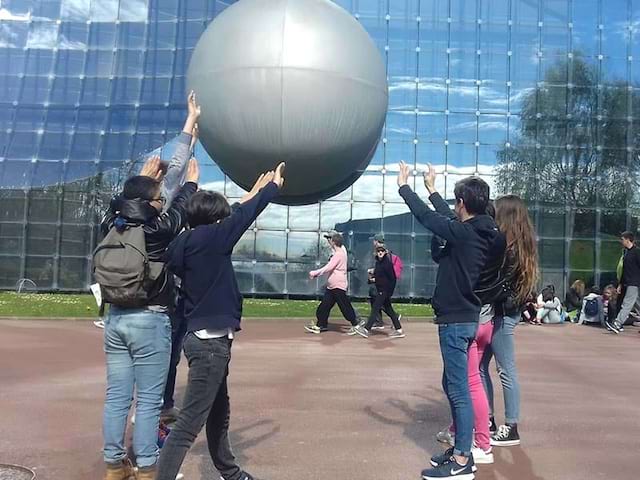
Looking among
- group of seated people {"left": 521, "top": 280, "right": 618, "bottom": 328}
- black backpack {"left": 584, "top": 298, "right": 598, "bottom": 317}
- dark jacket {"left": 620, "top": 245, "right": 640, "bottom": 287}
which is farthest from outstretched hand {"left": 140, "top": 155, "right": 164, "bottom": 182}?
black backpack {"left": 584, "top": 298, "right": 598, "bottom": 317}

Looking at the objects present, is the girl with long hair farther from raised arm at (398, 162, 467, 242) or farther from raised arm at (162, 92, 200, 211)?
raised arm at (162, 92, 200, 211)

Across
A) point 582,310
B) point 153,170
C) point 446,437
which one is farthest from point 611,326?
point 153,170

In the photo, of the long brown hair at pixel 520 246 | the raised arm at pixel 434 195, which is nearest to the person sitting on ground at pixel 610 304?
the long brown hair at pixel 520 246

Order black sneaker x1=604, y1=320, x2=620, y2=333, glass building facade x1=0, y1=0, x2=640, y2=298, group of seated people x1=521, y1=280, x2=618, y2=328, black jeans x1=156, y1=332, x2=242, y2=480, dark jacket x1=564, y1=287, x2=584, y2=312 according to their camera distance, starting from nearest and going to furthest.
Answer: black jeans x1=156, y1=332, x2=242, y2=480 < black sneaker x1=604, y1=320, x2=620, y2=333 < group of seated people x1=521, y1=280, x2=618, y2=328 < dark jacket x1=564, y1=287, x2=584, y2=312 < glass building facade x1=0, y1=0, x2=640, y2=298

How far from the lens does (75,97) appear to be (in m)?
23.2

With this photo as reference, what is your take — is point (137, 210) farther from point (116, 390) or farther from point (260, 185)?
point (116, 390)

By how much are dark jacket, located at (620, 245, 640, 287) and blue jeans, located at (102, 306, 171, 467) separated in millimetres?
10474

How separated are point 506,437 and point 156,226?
282 cm

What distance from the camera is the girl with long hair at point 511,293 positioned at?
4605 millimetres

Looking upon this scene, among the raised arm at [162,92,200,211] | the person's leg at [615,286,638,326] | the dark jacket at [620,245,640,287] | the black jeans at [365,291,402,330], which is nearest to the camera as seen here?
the raised arm at [162,92,200,211]

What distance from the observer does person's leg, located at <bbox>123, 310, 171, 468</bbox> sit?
11.6ft

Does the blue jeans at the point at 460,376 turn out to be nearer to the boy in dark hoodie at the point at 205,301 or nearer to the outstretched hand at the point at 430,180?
the outstretched hand at the point at 430,180

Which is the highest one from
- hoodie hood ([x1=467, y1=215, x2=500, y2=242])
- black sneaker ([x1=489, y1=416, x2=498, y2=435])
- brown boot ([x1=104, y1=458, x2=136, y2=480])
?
hoodie hood ([x1=467, y1=215, x2=500, y2=242])

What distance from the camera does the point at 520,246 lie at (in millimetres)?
4629
